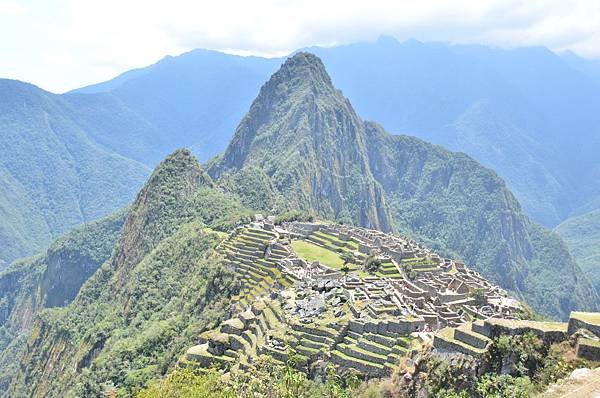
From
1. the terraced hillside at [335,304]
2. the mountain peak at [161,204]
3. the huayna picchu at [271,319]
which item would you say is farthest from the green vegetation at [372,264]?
the mountain peak at [161,204]

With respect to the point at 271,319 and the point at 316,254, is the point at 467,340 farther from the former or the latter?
the point at 316,254

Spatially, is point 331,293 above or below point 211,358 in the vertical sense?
above

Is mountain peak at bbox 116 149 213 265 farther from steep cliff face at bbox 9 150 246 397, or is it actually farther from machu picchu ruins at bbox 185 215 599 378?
machu picchu ruins at bbox 185 215 599 378

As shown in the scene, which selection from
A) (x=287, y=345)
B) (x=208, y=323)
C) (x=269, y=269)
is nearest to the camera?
(x=287, y=345)

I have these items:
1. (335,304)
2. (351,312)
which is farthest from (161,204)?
(351,312)

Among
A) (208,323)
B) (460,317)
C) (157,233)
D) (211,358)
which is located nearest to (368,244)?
(208,323)

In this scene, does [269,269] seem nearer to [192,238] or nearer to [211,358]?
[211,358]

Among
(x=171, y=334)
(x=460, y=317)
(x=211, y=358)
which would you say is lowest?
(x=171, y=334)
